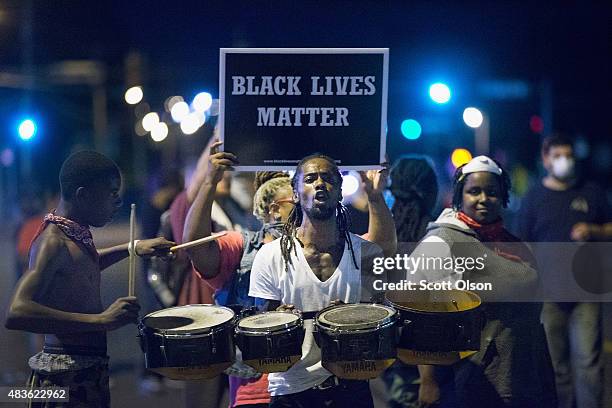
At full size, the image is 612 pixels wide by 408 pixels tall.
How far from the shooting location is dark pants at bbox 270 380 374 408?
15.4 feet

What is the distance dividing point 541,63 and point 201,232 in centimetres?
177

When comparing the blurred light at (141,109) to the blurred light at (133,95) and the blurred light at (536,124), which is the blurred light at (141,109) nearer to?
the blurred light at (133,95)

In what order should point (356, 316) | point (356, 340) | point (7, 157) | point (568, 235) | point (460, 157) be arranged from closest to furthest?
point (356, 340) < point (356, 316) < point (7, 157) < point (460, 157) < point (568, 235)

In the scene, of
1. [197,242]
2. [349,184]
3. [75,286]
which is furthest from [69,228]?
[349,184]

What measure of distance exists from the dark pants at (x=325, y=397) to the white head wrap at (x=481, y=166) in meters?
1.11

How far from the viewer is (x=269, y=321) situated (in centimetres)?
458

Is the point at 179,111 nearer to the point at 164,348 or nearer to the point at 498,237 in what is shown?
the point at 164,348

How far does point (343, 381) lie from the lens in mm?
4707

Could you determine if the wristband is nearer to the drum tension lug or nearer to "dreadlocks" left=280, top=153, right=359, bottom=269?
the drum tension lug

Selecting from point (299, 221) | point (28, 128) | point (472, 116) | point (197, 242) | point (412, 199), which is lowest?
point (197, 242)

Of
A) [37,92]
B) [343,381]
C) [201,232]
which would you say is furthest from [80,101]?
[343,381]

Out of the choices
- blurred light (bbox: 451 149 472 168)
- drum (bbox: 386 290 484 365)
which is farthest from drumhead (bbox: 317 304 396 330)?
blurred light (bbox: 451 149 472 168)

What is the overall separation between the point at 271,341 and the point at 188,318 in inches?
16.6

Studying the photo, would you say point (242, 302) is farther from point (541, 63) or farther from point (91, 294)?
point (541, 63)
